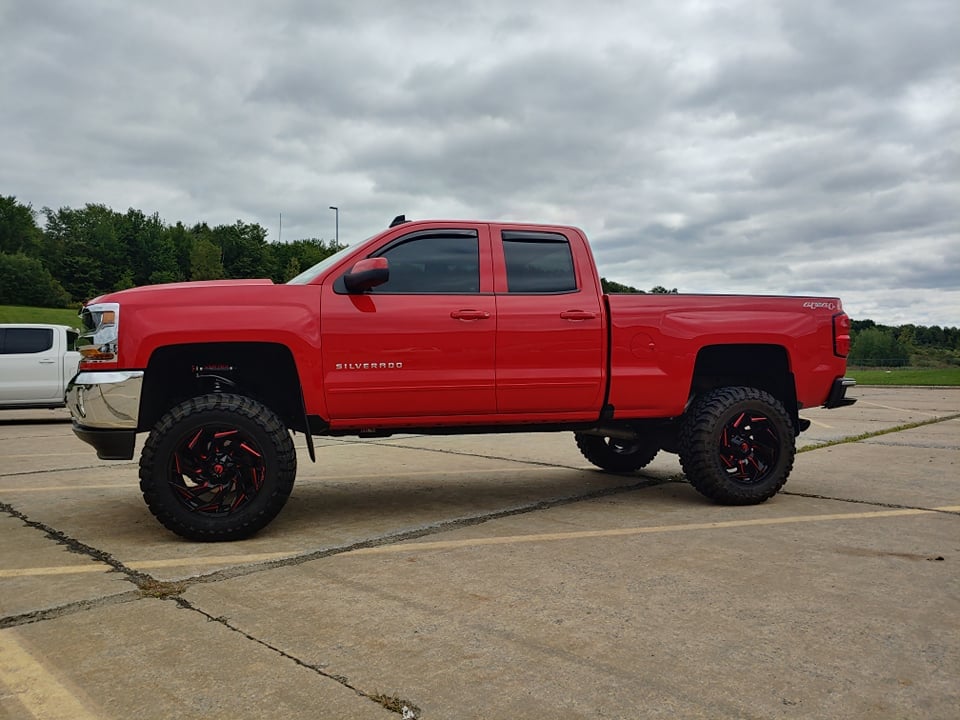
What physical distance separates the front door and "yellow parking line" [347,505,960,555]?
0.95m

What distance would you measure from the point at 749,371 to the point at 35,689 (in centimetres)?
512

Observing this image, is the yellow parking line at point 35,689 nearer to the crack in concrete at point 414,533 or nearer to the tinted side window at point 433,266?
the crack in concrete at point 414,533

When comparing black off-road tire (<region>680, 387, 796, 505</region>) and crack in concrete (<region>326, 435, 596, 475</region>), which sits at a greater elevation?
black off-road tire (<region>680, 387, 796, 505</region>)

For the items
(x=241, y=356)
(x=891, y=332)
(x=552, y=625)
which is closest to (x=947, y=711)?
(x=552, y=625)

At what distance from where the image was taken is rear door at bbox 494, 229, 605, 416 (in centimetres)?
512

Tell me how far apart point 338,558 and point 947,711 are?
2.77 m

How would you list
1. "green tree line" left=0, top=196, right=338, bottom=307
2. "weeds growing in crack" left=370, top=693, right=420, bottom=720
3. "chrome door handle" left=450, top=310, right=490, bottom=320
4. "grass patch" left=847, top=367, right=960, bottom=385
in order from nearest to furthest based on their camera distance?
"weeds growing in crack" left=370, top=693, right=420, bottom=720 → "chrome door handle" left=450, top=310, right=490, bottom=320 → "grass patch" left=847, top=367, right=960, bottom=385 → "green tree line" left=0, top=196, right=338, bottom=307

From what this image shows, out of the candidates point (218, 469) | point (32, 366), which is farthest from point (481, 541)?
point (32, 366)

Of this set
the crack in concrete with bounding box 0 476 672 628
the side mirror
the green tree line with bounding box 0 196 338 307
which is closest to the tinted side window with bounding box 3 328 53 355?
the crack in concrete with bounding box 0 476 672 628

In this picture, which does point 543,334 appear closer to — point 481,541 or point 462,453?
point 481,541

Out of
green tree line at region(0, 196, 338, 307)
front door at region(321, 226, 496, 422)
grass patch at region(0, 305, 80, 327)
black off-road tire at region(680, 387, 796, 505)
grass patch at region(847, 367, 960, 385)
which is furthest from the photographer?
green tree line at region(0, 196, 338, 307)

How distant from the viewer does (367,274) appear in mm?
4668

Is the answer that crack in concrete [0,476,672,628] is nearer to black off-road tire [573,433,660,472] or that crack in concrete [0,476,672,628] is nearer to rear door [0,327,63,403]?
black off-road tire [573,433,660,472]

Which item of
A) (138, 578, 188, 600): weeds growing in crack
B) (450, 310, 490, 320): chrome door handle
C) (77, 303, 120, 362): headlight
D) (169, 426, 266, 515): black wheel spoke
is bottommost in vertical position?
(138, 578, 188, 600): weeds growing in crack
